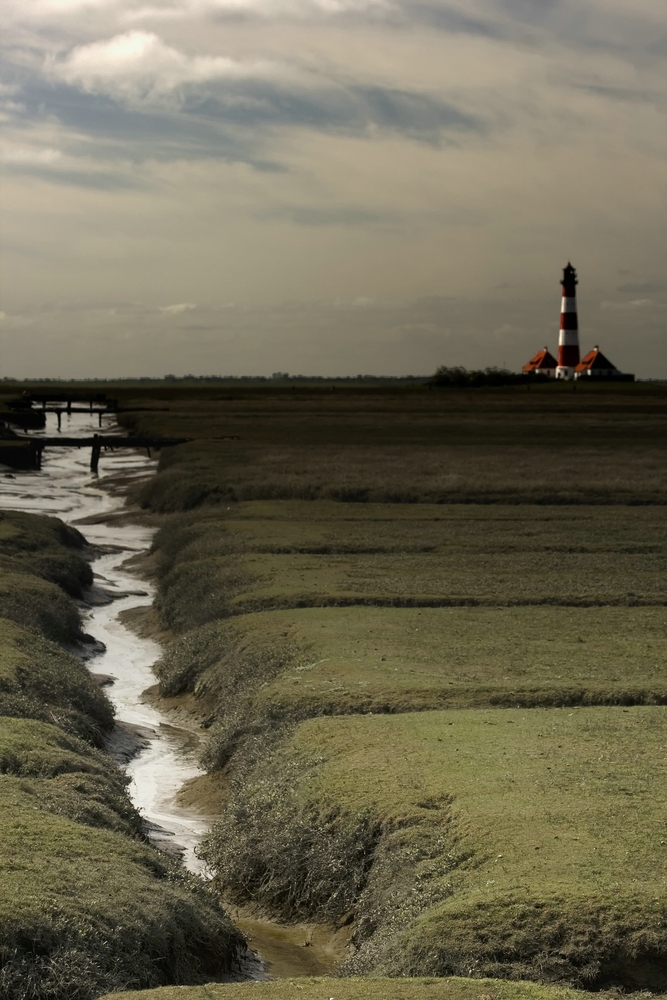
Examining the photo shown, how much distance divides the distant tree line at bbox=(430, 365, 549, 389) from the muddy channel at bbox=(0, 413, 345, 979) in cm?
10381

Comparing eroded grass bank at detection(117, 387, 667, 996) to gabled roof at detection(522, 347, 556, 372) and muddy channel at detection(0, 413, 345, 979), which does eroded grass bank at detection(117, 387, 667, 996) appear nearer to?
muddy channel at detection(0, 413, 345, 979)

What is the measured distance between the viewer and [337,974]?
9891 millimetres

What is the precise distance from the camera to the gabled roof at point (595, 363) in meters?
139

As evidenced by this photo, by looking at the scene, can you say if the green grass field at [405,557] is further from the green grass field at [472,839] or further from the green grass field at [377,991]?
the green grass field at [377,991]

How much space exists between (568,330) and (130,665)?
11983cm

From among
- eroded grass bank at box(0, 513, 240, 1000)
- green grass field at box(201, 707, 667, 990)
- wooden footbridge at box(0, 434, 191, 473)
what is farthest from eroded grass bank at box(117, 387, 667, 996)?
wooden footbridge at box(0, 434, 191, 473)

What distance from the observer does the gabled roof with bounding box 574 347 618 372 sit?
457 feet

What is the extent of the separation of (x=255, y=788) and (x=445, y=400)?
107 metres

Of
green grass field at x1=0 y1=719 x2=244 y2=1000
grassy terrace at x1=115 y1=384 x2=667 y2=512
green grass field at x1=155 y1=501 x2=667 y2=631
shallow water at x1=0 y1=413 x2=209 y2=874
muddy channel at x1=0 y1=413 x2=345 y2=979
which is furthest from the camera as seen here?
grassy terrace at x1=115 y1=384 x2=667 y2=512

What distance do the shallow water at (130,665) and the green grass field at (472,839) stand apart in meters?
1.29

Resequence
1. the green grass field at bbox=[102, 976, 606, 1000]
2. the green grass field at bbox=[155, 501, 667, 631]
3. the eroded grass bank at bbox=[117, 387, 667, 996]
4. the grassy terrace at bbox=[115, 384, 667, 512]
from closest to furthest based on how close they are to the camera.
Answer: the green grass field at bbox=[102, 976, 606, 1000] → the eroded grass bank at bbox=[117, 387, 667, 996] → the green grass field at bbox=[155, 501, 667, 631] → the grassy terrace at bbox=[115, 384, 667, 512]

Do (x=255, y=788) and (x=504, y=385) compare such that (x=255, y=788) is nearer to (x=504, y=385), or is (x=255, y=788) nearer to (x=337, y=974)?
(x=337, y=974)

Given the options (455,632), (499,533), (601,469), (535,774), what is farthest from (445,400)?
(535,774)

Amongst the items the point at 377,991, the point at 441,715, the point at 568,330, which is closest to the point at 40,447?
the point at 441,715
